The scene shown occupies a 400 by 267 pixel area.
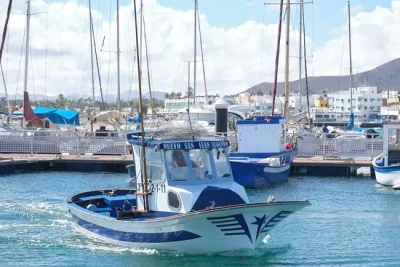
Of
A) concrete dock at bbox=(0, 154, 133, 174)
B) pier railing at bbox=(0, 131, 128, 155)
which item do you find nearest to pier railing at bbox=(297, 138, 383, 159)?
concrete dock at bbox=(0, 154, 133, 174)

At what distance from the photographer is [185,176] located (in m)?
21.8

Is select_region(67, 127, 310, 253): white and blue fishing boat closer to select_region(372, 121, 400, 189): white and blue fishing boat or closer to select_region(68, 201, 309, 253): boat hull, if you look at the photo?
select_region(68, 201, 309, 253): boat hull

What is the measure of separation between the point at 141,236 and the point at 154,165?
214 centimetres

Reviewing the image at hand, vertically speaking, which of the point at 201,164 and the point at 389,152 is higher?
the point at 201,164

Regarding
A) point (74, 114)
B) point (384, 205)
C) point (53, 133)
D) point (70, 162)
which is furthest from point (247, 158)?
point (74, 114)

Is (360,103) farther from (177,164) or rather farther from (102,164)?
(177,164)

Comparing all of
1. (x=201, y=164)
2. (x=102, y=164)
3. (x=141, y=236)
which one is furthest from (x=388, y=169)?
(x=141, y=236)

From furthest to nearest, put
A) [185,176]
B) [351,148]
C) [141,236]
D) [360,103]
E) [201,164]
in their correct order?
1. [360,103]
2. [351,148]
3. [201,164]
4. [185,176]
5. [141,236]

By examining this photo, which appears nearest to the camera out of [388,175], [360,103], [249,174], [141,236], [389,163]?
[141,236]

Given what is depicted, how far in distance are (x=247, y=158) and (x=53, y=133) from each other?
17415mm

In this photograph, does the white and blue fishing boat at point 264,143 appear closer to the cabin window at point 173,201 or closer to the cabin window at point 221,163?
the cabin window at point 221,163

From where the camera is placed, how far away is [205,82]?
73.0 m

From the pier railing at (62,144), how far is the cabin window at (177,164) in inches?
1083

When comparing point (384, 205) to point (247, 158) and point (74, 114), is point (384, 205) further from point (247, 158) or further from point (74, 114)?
point (74, 114)
